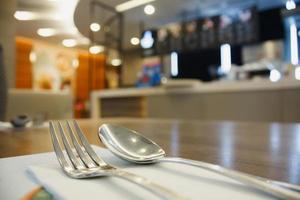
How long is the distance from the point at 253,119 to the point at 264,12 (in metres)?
3.19

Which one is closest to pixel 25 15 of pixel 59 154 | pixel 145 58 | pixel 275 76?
pixel 59 154

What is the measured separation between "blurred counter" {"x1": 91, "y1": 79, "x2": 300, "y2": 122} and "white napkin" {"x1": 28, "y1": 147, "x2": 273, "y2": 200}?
1.53 m

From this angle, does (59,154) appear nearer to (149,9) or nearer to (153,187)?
(153,187)

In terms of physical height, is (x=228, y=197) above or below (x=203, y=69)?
below

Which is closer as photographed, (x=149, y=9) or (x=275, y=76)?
(x=149, y=9)

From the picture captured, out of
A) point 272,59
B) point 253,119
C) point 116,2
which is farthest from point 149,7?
point 272,59

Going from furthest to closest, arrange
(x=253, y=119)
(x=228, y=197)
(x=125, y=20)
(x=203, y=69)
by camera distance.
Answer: (x=203, y=69)
(x=253, y=119)
(x=125, y=20)
(x=228, y=197)

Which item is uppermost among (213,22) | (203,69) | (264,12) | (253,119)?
(264,12)

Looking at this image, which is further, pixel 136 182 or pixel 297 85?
pixel 297 85

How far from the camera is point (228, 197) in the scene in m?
0.15

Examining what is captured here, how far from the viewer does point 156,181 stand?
184 millimetres

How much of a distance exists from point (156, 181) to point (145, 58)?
4.15 ft

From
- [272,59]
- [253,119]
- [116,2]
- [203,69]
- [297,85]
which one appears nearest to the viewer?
[116,2]

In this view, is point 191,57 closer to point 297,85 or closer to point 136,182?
point 297,85
